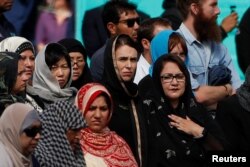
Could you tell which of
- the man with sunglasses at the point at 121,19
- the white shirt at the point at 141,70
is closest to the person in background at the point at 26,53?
the white shirt at the point at 141,70

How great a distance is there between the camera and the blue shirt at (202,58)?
32.3 ft

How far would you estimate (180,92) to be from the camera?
890 centimetres

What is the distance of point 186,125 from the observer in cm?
887

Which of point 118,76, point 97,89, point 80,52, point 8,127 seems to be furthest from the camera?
point 80,52

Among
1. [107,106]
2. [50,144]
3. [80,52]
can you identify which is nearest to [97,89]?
[107,106]

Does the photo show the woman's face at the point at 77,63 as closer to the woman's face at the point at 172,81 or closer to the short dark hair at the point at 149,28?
the short dark hair at the point at 149,28

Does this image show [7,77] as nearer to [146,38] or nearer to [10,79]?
[10,79]

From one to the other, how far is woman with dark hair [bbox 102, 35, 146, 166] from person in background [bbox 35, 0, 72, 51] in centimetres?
331

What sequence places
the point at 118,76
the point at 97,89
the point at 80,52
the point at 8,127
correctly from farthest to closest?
the point at 80,52 → the point at 118,76 → the point at 97,89 → the point at 8,127

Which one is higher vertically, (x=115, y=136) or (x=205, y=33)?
(x=205, y=33)

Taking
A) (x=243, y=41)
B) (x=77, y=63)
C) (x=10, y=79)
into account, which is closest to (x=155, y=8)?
(x=243, y=41)

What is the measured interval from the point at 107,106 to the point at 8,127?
1302mm

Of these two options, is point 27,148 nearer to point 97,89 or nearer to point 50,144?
point 50,144

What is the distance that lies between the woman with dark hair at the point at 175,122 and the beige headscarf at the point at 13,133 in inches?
68.1
